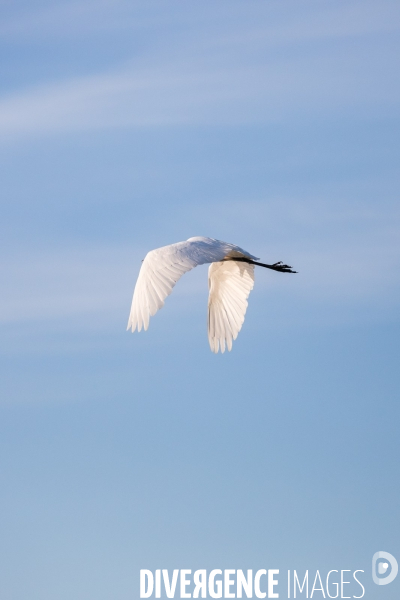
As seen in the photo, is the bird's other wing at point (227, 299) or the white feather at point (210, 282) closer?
the white feather at point (210, 282)

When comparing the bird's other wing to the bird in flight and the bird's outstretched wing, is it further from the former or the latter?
the bird's outstretched wing

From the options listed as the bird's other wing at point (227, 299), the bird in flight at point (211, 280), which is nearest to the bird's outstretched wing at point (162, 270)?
the bird in flight at point (211, 280)

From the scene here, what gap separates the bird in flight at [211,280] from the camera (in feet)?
89.4

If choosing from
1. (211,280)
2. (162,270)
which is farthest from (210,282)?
(162,270)

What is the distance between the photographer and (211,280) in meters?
34.2

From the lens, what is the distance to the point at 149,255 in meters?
28.7

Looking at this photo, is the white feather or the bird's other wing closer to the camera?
the white feather

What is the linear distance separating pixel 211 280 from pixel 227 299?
82 cm

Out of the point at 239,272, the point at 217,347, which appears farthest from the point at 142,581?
the point at 239,272

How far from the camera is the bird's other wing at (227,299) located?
33344mm

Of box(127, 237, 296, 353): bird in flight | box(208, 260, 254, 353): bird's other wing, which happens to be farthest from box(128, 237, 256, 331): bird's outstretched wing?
box(208, 260, 254, 353): bird's other wing

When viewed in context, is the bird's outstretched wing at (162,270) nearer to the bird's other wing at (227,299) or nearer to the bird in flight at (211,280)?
the bird in flight at (211,280)

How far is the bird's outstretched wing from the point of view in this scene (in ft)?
88.8

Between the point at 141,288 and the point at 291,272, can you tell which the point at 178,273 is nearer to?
the point at 141,288
